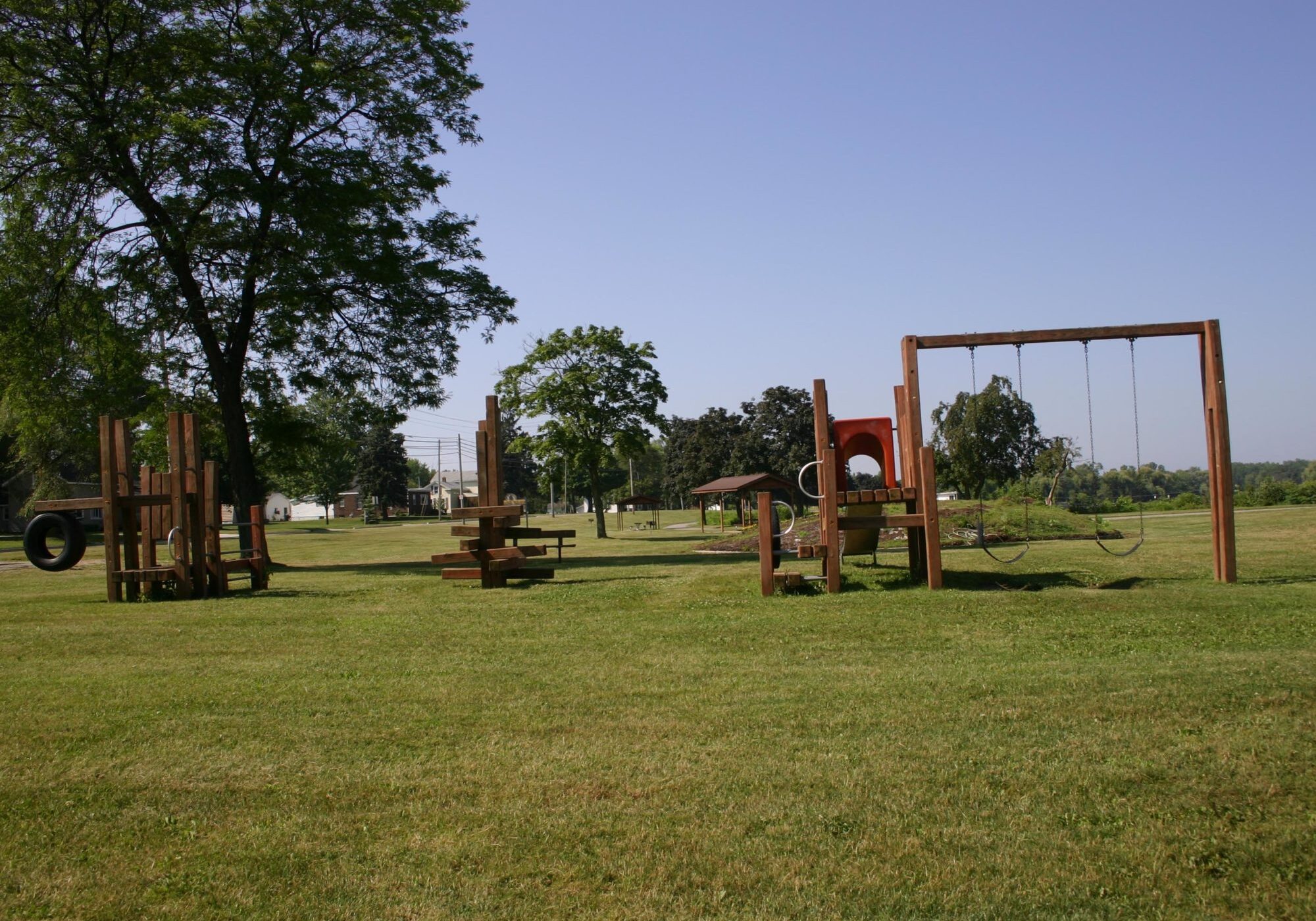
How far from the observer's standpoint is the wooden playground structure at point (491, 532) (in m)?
16.9

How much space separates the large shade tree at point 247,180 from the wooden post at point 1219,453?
1941cm

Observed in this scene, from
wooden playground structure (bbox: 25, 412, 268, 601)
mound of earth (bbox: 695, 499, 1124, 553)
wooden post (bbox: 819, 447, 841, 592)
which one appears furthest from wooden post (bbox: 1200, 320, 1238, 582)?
wooden playground structure (bbox: 25, 412, 268, 601)

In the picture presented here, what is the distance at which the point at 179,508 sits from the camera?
56.5 ft

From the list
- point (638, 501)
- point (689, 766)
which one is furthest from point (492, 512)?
point (638, 501)

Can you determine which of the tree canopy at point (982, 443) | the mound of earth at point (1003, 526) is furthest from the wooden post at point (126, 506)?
the tree canopy at point (982, 443)

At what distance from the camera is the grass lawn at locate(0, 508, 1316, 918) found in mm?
4699

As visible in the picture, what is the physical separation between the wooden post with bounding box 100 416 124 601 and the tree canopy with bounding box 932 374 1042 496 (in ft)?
77.0

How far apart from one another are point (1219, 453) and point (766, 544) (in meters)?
6.34

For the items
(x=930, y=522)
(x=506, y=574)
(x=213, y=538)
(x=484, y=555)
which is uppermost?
(x=213, y=538)

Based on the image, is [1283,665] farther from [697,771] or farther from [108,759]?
[108,759]

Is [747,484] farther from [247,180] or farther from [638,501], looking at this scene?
[247,180]

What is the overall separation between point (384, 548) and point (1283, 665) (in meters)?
36.4

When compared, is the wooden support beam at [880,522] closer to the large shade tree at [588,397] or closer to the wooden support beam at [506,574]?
the wooden support beam at [506,574]

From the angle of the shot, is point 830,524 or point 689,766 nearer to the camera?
point 689,766
